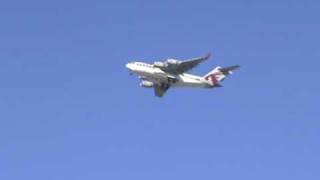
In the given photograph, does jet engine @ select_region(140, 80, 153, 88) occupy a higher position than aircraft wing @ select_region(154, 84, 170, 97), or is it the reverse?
jet engine @ select_region(140, 80, 153, 88)

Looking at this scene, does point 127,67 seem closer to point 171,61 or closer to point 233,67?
point 171,61

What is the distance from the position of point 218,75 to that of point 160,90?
35.1ft

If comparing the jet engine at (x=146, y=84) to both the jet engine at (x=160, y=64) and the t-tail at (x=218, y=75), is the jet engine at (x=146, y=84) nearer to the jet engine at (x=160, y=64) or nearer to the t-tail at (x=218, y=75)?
the jet engine at (x=160, y=64)

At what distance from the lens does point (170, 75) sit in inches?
6944

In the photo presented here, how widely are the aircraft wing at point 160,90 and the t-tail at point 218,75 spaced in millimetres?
7339

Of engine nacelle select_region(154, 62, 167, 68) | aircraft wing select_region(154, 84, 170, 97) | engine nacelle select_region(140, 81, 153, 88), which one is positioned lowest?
aircraft wing select_region(154, 84, 170, 97)

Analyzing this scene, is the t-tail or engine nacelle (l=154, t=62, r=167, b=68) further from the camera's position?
the t-tail

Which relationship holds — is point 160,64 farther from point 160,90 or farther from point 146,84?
point 160,90

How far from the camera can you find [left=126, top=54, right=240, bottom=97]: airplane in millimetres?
176125

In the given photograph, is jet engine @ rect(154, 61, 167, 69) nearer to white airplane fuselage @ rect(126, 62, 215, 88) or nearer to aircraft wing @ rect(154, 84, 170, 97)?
white airplane fuselage @ rect(126, 62, 215, 88)

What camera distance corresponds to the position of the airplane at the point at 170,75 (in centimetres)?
17612

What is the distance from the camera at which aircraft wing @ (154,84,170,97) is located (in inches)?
7028

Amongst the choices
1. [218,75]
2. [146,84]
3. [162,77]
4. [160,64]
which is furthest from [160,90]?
[218,75]

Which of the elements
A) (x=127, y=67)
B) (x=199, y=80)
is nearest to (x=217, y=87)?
(x=199, y=80)
